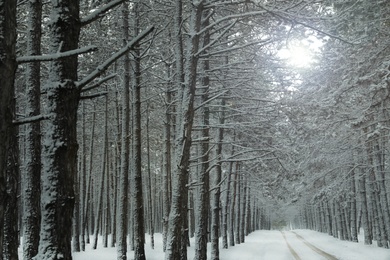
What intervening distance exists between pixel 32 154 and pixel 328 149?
13.4m

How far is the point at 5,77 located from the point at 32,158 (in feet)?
23.4

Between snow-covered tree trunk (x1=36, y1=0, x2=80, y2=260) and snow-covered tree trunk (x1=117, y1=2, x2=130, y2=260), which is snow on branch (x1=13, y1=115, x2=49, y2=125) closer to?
snow-covered tree trunk (x1=36, y1=0, x2=80, y2=260)

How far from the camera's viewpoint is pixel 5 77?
2682mm

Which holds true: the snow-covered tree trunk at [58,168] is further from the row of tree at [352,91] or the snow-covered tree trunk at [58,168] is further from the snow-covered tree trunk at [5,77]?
the row of tree at [352,91]

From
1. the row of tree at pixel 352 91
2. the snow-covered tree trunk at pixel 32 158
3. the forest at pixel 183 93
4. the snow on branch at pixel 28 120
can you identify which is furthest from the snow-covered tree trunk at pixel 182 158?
the snow on branch at pixel 28 120

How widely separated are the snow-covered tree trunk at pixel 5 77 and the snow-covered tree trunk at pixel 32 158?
687 centimetres

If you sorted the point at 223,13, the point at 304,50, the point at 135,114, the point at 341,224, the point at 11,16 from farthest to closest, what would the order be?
the point at 341,224 → the point at 135,114 → the point at 223,13 → the point at 304,50 → the point at 11,16

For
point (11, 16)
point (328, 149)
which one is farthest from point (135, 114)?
point (11, 16)

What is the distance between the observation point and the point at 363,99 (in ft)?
58.9

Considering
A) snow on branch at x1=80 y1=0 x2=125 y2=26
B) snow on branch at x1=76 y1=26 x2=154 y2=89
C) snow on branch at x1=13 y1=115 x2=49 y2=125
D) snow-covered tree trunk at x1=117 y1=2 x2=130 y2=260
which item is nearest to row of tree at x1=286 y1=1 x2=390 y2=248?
snow-covered tree trunk at x1=117 y1=2 x2=130 y2=260

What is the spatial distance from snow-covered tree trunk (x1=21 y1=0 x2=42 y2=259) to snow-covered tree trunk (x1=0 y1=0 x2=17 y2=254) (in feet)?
22.5

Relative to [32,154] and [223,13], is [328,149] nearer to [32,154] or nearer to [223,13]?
[223,13]

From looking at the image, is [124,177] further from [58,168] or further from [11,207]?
[58,168]

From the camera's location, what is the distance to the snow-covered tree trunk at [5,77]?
8.70 ft
